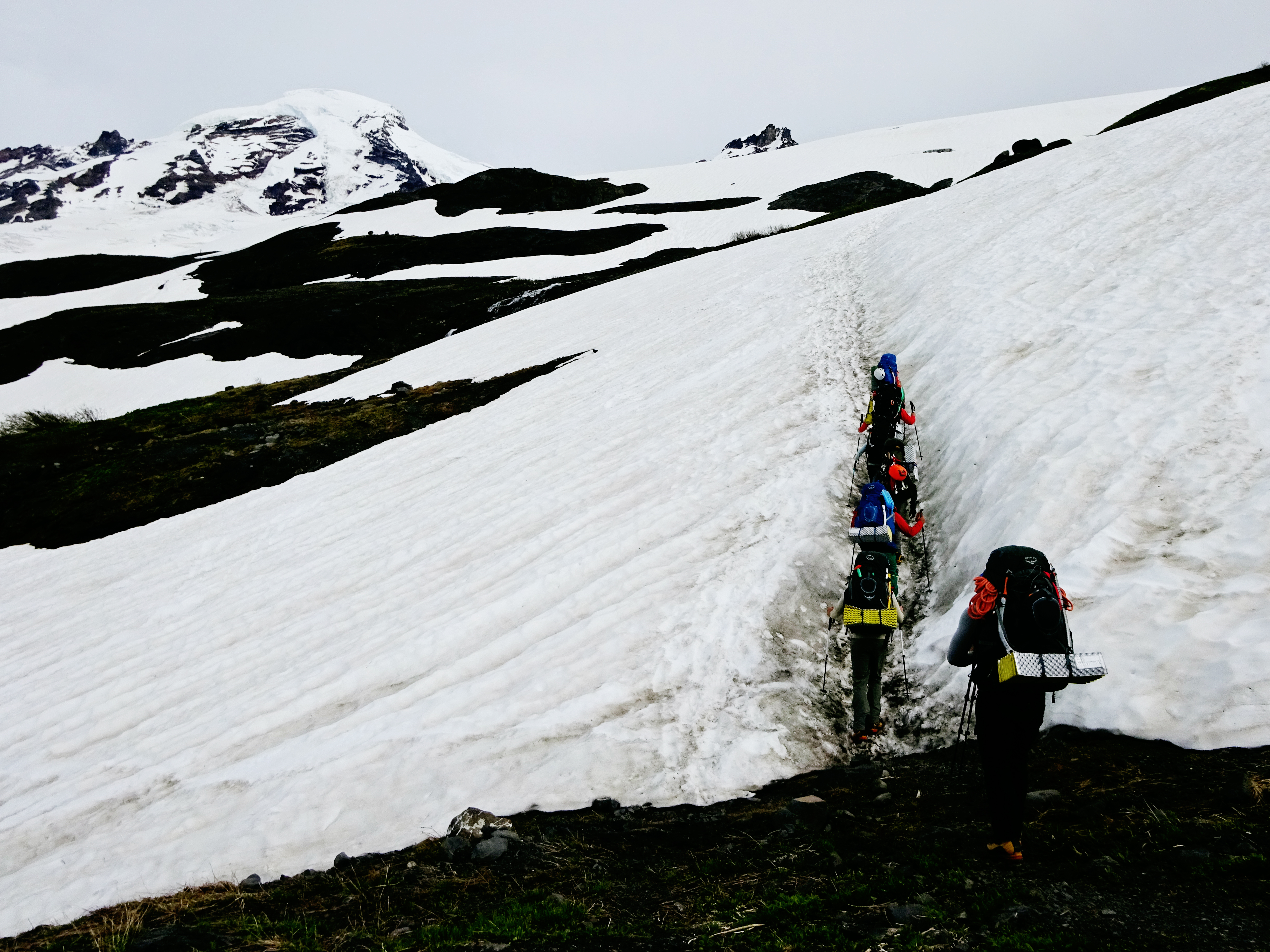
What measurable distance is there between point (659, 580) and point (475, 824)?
14.9 feet

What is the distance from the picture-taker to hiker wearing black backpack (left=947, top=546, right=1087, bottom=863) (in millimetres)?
4508

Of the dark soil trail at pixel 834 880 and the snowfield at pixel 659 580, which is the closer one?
the dark soil trail at pixel 834 880

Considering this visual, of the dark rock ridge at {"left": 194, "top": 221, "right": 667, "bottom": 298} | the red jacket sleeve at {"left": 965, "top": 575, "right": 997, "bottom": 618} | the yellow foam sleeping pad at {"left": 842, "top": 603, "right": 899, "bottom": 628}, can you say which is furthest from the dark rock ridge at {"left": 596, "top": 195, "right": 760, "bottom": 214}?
the red jacket sleeve at {"left": 965, "top": 575, "right": 997, "bottom": 618}

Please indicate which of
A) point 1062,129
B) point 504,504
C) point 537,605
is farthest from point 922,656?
point 1062,129

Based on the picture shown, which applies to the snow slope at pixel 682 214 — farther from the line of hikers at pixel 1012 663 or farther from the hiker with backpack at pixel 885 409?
the line of hikers at pixel 1012 663

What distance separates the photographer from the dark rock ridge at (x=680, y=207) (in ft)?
225

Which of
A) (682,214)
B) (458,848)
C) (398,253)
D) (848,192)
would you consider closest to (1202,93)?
(848,192)

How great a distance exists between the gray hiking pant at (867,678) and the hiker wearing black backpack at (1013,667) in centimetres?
188

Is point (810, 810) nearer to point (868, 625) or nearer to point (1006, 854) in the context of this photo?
point (1006, 854)

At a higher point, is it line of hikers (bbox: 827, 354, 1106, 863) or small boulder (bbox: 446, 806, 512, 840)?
line of hikers (bbox: 827, 354, 1106, 863)

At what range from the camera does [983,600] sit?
486 centimetres

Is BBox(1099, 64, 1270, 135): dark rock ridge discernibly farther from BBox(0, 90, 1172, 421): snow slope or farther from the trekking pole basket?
the trekking pole basket

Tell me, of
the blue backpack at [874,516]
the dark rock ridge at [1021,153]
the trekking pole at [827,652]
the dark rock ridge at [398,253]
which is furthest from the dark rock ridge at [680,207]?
the blue backpack at [874,516]

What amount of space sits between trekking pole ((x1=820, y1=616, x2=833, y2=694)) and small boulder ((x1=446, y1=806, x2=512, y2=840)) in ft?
11.7
